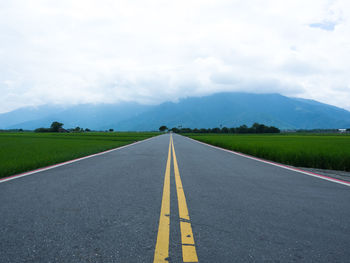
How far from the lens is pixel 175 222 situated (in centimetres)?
295

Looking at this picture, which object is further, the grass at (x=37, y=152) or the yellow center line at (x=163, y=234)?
the grass at (x=37, y=152)

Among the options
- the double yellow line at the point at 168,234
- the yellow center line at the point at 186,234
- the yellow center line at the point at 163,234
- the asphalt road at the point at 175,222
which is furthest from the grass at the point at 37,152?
the yellow center line at the point at 186,234

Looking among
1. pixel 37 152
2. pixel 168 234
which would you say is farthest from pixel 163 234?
pixel 37 152

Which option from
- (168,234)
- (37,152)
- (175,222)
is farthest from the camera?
(37,152)

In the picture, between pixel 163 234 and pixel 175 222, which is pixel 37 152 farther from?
pixel 163 234

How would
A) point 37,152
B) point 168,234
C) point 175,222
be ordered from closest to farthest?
point 168,234 < point 175,222 < point 37,152

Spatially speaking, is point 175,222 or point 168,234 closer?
point 168,234

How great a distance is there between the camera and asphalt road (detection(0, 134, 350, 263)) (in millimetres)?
2201

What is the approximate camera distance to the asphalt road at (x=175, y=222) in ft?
7.22

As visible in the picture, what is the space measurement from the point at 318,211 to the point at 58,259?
148 inches

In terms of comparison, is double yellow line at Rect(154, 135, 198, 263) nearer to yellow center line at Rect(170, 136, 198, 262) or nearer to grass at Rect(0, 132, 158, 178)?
yellow center line at Rect(170, 136, 198, 262)

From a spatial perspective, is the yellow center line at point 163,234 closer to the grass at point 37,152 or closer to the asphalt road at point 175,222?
the asphalt road at point 175,222

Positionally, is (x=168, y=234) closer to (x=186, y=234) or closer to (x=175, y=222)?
(x=186, y=234)

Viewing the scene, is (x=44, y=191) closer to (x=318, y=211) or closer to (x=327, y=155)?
(x=318, y=211)
